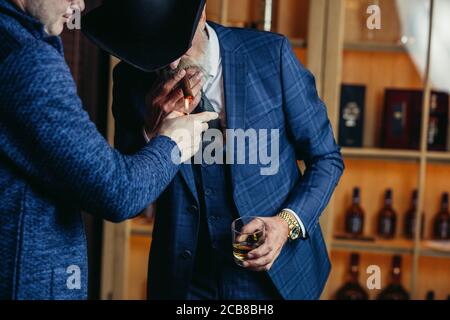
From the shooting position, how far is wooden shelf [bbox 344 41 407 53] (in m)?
2.72

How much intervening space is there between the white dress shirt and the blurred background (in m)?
1.07

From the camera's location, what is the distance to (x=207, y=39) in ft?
5.30

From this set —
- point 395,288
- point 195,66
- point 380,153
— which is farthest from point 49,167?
point 395,288

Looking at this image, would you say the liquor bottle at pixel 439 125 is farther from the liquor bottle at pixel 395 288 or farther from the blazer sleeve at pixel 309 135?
the blazer sleeve at pixel 309 135

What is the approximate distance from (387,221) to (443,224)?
25 centimetres

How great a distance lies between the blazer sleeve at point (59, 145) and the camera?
1.00 metres

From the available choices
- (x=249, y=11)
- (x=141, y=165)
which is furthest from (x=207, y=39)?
(x=249, y=11)

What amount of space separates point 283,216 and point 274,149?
7.5 inches

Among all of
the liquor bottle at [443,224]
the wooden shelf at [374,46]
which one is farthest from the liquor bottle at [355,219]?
the wooden shelf at [374,46]

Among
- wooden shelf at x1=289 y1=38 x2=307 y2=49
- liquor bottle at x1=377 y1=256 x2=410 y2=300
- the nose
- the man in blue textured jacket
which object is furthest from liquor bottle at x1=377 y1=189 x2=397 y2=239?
the man in blue textured jacket

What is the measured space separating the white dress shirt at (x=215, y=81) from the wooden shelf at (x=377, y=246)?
52.0 inches

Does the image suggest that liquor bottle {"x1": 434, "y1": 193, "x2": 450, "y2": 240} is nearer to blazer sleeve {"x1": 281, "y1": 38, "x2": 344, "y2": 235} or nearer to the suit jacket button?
blazer sleeve {"x1": 281, "y1": 38, "x2": 344, "y2": 235}

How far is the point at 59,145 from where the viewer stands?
1.03 meters

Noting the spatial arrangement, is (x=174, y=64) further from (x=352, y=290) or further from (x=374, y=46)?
(x=352, y=290)
